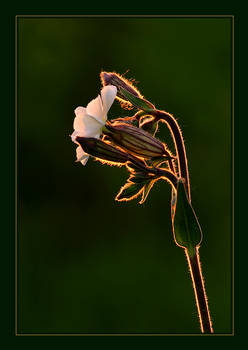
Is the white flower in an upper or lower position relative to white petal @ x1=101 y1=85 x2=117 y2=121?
lower

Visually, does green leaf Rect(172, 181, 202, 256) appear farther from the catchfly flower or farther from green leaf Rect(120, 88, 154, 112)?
green leaf Rect(120, 88, 154, 112)

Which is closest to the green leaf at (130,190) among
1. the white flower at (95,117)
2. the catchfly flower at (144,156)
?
the catchfly flower at (144,156)

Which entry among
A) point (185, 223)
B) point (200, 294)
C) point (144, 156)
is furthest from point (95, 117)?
point (200, 294)

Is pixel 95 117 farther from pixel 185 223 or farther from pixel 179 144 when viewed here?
pixel 185 223

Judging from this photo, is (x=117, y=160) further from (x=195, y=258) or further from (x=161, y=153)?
(x=195, y=258)

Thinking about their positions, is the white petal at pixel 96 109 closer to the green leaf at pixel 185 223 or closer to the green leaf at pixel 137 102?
the green leaf at pixel 137 102

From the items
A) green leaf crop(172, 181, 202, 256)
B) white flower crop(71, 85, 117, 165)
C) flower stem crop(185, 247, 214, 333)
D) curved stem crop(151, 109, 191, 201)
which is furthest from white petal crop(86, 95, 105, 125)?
flower stem crop(185, 247, 214, 333)
